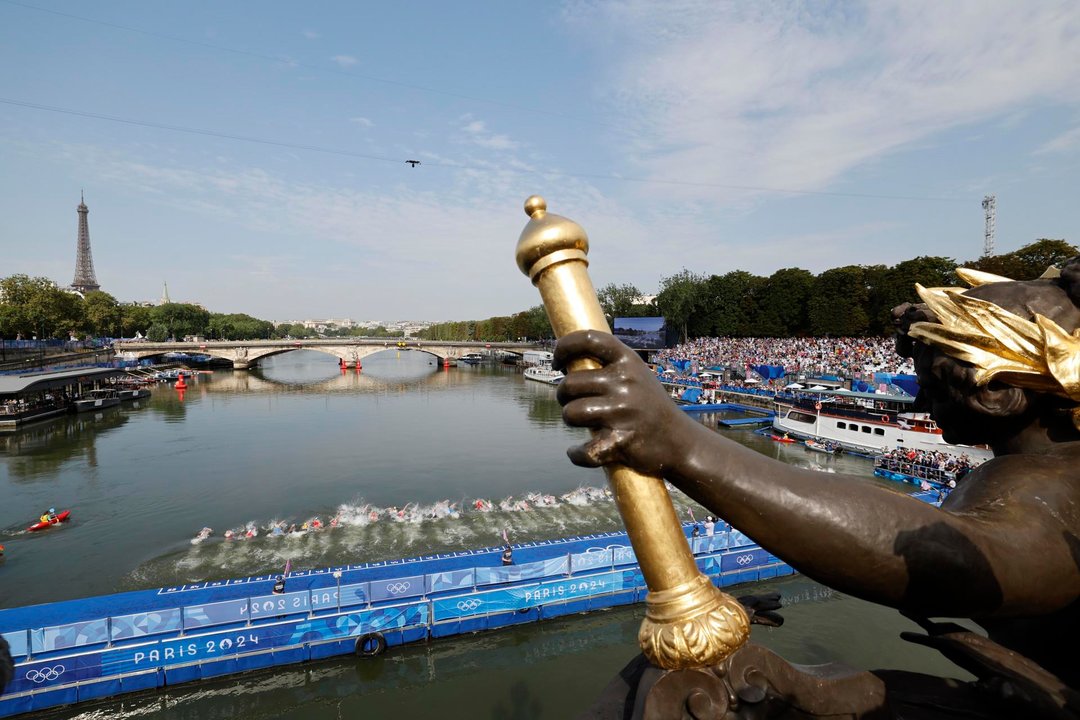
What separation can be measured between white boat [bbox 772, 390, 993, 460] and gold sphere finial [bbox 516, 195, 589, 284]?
2933 centimetres

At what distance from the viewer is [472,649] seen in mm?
13141

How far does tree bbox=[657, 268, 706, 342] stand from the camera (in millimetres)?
76000

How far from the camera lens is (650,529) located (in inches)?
74.0

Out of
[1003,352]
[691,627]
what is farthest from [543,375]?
[691,627]

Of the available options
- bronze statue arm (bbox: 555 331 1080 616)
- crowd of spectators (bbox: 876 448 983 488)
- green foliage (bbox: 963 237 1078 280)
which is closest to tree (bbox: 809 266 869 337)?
green foliage (bbox: 963 237 1078 280)

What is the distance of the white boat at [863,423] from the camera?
91.9 feet

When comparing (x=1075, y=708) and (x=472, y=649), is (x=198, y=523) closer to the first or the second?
(x=472, y=649)

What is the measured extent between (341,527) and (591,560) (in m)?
10.1

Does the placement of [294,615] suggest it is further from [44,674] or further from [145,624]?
[44,674]

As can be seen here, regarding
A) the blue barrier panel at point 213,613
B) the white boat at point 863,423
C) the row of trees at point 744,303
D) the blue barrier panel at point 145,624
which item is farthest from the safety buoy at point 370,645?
the row of trees at point 744,303

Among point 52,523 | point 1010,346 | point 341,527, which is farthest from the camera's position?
point 52,523

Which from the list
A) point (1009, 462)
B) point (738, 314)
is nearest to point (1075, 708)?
point (1009, 462)

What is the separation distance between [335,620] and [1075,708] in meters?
12.9

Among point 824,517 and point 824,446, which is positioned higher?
point 824,517
